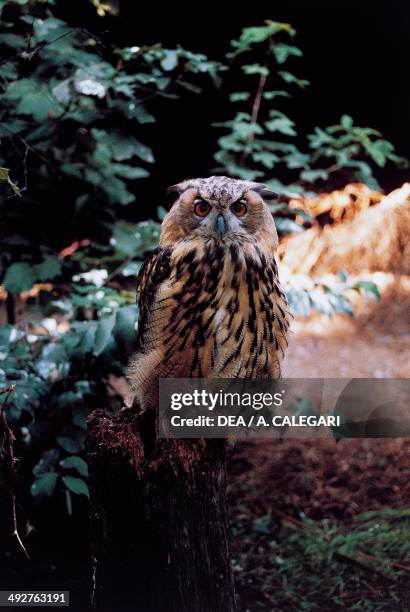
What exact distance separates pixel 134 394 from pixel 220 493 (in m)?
0.24

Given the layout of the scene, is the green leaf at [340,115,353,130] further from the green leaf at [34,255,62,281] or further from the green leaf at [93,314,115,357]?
the green leaf at [93,314,115,357]

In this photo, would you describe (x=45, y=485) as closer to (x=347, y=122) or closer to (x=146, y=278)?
(x=146, y=278)

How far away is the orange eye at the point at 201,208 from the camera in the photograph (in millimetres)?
994

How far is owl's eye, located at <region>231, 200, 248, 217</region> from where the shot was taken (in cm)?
99

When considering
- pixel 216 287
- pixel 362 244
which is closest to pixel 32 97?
pixel 216 287

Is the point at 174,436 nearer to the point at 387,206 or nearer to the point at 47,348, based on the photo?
the point at 47,348

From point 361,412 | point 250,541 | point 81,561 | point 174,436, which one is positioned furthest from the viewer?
point 250,541

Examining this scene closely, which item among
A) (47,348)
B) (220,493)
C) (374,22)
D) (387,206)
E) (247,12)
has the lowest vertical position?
(220,493)

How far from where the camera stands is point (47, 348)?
1364 mm

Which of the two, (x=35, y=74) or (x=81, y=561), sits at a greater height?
(x=35, y=74)

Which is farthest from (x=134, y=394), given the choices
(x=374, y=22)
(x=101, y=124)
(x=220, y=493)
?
(x=374, y=22)

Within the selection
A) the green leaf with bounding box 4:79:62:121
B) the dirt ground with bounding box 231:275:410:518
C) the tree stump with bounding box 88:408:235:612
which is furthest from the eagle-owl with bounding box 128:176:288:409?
the dirt ground with bounding box 231:275:410:518

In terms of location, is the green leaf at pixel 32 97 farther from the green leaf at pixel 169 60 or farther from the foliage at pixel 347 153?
the foliage at pixel 347 153

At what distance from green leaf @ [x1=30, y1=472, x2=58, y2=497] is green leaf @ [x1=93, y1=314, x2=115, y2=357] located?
0.32 m
